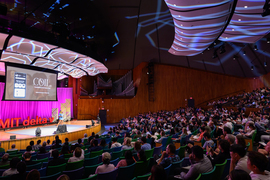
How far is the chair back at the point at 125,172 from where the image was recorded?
3171mm

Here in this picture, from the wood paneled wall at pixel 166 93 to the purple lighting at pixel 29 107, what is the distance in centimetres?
236

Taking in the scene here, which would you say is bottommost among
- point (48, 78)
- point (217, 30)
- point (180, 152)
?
point (180, 152)

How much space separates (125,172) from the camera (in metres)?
3.22

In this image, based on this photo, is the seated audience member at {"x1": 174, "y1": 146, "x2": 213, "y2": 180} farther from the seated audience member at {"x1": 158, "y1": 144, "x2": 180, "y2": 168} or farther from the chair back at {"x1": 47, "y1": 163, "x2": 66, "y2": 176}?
the chair back at {"x1": 47, "y1": 163, "x2": 66, "y2": 176}

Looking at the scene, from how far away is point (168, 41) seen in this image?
1501 cm

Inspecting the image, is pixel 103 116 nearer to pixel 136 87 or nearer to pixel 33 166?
pixel 136 87

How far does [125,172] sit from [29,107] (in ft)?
52.8

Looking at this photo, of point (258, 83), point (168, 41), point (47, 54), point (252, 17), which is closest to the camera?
point (252, 17)

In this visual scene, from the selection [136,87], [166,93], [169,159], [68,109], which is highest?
[136,87]

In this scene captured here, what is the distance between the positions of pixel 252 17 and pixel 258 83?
1187 cm

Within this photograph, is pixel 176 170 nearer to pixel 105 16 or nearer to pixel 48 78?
pixel 105 16

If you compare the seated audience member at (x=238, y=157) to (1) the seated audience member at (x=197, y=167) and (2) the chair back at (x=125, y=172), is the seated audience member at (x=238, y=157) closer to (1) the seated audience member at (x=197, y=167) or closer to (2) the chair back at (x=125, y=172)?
(1) the seated audience member at (x=197, y=167)

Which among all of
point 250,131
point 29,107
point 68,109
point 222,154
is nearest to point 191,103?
point 250,131

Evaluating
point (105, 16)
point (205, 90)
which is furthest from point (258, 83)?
point (105, 16)
